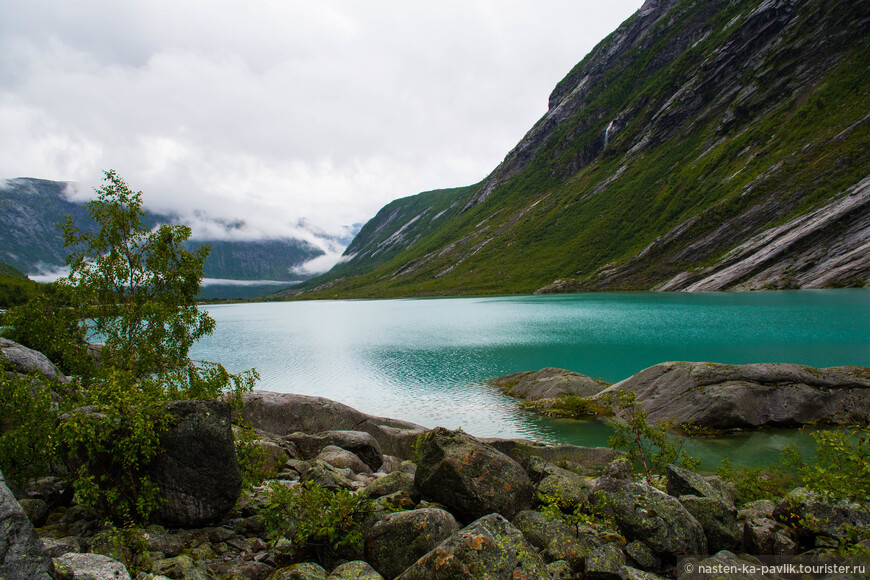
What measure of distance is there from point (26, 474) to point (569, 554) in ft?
44.0

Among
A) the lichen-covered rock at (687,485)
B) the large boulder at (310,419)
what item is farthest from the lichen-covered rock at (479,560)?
the large boulder at (310,419)

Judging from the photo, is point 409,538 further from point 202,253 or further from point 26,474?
point 202,253

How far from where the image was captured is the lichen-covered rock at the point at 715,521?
10.2m

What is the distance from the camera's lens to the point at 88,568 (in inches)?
257

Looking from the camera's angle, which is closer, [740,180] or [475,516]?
[475,516]

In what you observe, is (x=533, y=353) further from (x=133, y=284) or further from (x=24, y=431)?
(x=24, y=431)

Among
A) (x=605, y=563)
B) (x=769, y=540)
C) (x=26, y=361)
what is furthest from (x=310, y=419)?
(x=769, y=540)

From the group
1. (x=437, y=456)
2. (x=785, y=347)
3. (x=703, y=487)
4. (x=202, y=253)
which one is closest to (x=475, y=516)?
(x=437, y=456)

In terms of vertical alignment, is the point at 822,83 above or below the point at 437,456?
above

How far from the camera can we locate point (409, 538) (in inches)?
365

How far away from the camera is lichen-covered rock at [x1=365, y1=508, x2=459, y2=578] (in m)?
9.05

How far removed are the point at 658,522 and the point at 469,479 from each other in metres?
4.67

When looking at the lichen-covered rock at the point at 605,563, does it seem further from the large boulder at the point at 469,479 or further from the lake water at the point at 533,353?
the lake water at the point at 533,353

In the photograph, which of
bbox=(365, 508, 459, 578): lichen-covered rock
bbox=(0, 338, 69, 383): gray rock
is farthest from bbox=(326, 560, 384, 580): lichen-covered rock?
bbox=(0, 338, 69, 383): gray rock
